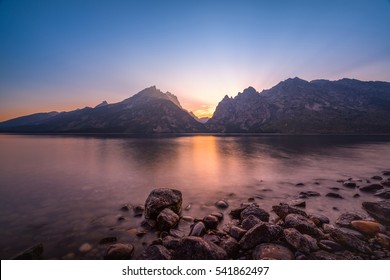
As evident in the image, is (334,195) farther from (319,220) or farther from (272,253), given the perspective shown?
(272,253)

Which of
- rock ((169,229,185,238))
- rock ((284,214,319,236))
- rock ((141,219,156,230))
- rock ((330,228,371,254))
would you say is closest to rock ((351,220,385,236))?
rock ((330,228,371,254))

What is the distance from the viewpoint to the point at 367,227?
8641 mm

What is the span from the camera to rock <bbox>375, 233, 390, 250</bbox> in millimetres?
7516

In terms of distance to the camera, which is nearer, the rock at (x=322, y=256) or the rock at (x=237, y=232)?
the rock at (x=322, y=256)

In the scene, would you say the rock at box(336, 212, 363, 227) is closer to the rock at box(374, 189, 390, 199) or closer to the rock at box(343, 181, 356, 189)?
the rock at box(374, 189, 390, 199)

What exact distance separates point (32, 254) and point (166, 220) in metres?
5.33

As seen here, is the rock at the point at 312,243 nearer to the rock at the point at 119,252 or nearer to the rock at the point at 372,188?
the rock at the point at 119,252

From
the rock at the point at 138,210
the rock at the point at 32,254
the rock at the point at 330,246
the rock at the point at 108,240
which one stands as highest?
the rock at the point at 330,246

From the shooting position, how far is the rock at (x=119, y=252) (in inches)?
296

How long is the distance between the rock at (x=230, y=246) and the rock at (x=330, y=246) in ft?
10.4

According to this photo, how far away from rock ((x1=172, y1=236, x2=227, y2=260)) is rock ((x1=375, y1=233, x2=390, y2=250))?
616 centimetres

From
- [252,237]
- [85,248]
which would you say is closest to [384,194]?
[252,237]

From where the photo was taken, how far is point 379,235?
802cm

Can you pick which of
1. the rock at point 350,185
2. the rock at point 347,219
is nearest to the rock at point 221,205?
the rock at point 347,219
